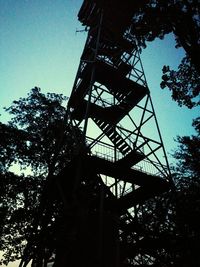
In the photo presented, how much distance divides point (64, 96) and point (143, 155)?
39.2 ft

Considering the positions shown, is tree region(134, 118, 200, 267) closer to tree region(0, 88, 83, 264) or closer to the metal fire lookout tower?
the metal fire lookout tower

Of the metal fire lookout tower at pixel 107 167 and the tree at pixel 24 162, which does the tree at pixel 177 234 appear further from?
the tree at pixel 24 162

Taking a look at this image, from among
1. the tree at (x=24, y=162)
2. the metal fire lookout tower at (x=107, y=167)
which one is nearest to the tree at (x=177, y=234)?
the metal fire lookout tower at (x=107, y=167)

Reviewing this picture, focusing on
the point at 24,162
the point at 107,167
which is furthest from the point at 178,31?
the point at 24,162

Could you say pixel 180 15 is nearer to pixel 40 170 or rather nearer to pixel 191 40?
pixel 191 40

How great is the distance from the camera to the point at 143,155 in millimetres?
9562

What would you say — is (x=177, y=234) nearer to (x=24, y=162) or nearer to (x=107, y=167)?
(x=107, y=167)

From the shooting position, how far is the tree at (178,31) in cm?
758

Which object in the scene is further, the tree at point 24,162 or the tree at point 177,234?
the tree at point 24,162

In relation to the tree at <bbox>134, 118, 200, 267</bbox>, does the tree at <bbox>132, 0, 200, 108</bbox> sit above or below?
above

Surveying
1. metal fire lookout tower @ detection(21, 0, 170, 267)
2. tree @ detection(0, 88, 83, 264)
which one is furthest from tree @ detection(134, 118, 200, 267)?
tree @ detection(0, 88, 83, 264)

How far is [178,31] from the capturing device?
8.23 metres

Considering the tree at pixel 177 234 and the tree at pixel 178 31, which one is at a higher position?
the tree at pixel 178 31

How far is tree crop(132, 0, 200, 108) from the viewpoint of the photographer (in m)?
7.58
